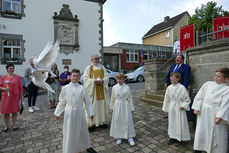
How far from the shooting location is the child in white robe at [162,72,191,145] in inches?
116

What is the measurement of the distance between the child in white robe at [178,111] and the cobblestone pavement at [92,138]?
221 millimetres

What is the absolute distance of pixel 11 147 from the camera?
10.2 feet

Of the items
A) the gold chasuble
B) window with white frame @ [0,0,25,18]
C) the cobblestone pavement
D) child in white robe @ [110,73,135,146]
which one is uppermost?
window with white frame @ [0,0,25,18]

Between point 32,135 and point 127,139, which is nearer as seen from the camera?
point 127,139

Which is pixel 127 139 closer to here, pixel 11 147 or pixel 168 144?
pixel 168 144

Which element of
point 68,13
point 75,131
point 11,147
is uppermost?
point 68,13

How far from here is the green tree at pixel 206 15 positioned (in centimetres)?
1609

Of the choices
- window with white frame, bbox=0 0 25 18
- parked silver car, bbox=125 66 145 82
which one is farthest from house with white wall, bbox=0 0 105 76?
parked silver car, bbox=125 66 145 82

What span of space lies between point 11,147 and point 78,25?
1257 cm

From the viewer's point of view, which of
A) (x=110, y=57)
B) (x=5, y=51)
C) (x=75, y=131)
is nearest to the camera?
(x=75, y=131)

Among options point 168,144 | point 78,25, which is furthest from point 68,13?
point 168,144

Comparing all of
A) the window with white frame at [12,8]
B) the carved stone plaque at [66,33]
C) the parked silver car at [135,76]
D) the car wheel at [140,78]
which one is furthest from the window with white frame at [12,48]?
the car wheel at [140,78]

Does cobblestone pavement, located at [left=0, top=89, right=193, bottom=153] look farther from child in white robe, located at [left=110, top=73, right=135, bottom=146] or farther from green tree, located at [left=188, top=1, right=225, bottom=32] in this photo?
green tree, located at [left=188, top=1, right=225, bottom=32]

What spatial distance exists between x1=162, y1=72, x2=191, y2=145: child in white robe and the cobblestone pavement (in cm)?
22
